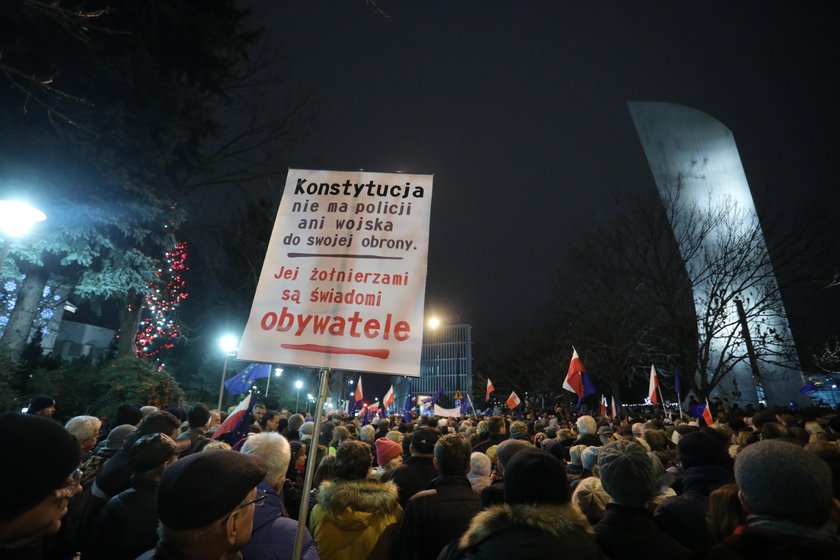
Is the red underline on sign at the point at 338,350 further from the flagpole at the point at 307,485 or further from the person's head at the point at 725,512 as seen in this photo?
the person's head at the point at 725,512

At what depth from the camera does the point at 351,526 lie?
3.11 m

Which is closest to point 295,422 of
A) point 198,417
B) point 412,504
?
point 198,417

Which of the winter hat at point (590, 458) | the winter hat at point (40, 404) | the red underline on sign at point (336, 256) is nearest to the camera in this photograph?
the red underline on sign at point (336, 256)

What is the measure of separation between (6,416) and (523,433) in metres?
6.41

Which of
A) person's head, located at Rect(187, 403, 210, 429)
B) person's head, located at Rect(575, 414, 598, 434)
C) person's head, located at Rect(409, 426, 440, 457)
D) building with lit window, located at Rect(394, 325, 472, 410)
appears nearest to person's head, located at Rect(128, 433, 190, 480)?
person's head, located at Rect(409, 426, 440, 457)

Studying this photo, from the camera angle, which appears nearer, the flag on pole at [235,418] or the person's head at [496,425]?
the person's head at [496,425]

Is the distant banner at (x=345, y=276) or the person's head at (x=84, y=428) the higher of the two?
the distant banner at (x=345, y=276)

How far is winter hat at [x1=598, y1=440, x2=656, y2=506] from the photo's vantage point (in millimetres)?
2514

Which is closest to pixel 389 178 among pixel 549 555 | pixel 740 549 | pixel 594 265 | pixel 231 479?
pixel 231 479

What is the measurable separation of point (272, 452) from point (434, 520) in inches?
51.7

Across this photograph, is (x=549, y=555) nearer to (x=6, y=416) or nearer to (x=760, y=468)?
(x=760, y=468)

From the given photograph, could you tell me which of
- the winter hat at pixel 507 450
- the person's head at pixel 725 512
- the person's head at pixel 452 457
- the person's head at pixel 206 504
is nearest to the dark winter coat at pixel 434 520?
the person's head at pixel 452 457

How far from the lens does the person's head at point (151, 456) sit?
2.98m

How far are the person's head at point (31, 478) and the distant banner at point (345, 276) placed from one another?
135 cm
